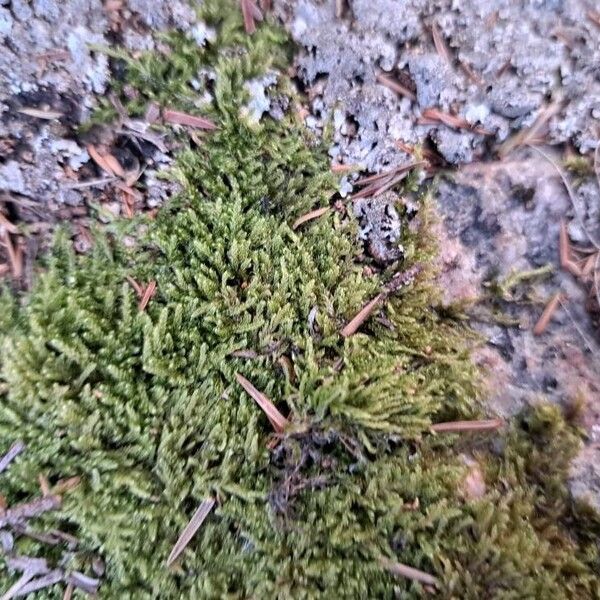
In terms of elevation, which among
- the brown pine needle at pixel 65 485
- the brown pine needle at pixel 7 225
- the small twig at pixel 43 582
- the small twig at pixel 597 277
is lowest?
the small twig at pixel 43 582

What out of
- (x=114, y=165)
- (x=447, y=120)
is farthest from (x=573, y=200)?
(x=114, y=165)

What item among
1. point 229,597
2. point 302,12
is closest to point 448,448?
point 229,597

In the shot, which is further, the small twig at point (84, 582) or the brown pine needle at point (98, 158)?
the brown pine needle at point (98, 158)

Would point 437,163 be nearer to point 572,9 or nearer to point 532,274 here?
point 532,274

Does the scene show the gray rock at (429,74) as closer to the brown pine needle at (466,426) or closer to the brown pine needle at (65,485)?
the brown pine needle at (466,426)

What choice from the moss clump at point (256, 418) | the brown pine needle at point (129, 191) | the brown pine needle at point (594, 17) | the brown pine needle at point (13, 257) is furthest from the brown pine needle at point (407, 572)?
the brown pine needle at point (594, 17)

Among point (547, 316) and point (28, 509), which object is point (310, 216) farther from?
point (28, 509)
